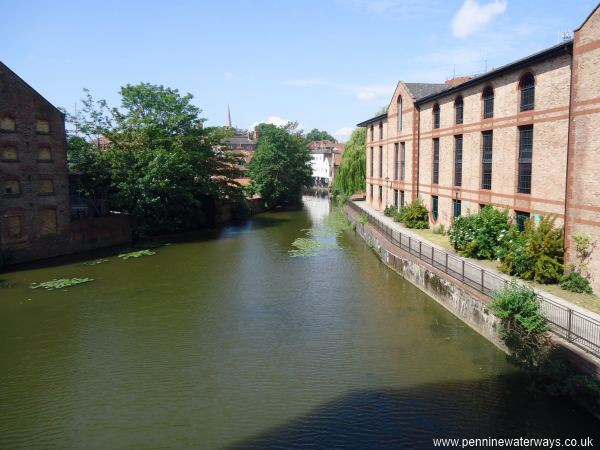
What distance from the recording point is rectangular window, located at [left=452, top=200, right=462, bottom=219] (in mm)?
25359

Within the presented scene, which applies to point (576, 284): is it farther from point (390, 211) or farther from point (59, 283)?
point (390, 211)

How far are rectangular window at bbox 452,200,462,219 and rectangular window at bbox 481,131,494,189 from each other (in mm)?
2737

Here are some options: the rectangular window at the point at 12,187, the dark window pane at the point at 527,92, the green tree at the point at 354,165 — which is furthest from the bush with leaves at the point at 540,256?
the green tree at the point at 354,165

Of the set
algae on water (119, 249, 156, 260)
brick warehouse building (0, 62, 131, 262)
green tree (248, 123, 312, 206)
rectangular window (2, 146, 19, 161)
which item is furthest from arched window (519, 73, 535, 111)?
green tree (248, 123, 312, 206)

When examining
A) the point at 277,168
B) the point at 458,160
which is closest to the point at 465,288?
the point at 458,160

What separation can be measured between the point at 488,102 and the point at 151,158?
71.0ft

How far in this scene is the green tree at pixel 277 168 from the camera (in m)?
55.6

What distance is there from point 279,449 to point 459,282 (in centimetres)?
946

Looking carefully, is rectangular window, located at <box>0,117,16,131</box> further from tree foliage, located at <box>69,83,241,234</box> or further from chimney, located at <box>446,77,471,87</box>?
chimney, located at <box>446,77,471,87</box>

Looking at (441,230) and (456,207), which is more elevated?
(456,207)

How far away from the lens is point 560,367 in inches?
411

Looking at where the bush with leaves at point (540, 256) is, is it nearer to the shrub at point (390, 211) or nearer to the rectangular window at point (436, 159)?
the rectangular window at point (436, 159)

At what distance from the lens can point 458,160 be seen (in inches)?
1006

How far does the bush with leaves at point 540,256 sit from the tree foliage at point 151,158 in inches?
889
